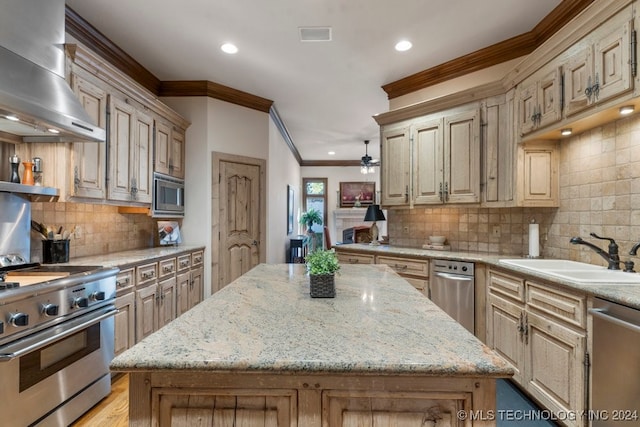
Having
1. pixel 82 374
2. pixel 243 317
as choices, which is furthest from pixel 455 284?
pixel 82 374

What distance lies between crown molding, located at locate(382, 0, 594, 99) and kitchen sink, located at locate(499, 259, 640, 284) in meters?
1.88

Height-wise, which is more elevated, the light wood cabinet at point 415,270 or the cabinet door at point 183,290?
the light wood cabinet at point 415,270

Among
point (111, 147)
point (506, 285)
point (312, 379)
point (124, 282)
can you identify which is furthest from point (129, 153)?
point (506, 285)

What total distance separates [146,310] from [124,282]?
432mm

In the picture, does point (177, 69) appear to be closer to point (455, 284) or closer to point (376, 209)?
point (376, 209)

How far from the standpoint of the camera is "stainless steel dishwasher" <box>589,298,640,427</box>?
1436 millimetres

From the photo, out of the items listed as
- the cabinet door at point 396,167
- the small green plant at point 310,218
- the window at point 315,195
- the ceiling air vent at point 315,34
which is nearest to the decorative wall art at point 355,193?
the window at point 315,195

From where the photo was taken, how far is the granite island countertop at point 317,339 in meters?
0.82

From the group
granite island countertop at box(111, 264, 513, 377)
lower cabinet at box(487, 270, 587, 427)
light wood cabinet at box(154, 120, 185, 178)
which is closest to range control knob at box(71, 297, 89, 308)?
granite island countertop at box(111, 264, 513, 377)

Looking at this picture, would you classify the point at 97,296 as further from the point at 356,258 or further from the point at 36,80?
the point at 356,258

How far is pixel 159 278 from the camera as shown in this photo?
2957 millimetres

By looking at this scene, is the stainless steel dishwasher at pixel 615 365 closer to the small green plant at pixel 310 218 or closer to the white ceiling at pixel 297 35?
the white ceiling at pixel 297 35

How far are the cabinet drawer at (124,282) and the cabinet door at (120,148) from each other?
69cm

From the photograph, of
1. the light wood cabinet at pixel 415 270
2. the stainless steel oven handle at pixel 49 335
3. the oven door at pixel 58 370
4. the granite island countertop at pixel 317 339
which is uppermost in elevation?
the granite island countertop at pixel 317 339
